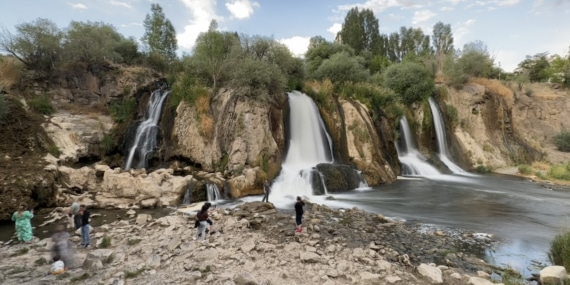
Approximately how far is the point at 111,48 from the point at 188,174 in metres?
14.7

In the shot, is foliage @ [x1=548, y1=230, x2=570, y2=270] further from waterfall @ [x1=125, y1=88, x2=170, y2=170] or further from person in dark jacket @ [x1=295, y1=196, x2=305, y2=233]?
waterfall @ [x1=125, y1=88, x2=170, y2=170]

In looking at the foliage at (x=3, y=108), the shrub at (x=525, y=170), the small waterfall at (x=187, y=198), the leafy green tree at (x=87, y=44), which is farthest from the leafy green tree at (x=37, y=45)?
the shrub at (x=525, y=170)

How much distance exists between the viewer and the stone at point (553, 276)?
667cm

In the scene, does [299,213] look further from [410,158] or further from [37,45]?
[37,45]

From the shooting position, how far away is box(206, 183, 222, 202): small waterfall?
15.1 meters

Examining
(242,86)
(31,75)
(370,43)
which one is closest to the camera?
(242,86)

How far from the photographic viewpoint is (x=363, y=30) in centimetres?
4959

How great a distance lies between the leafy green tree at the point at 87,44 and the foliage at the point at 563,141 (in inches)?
1649

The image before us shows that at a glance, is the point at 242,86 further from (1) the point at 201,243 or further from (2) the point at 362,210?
(1) the point at 201,243

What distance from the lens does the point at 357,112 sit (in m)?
22.2

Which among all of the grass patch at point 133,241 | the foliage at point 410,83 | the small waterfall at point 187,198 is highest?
the foliage at point 410,83

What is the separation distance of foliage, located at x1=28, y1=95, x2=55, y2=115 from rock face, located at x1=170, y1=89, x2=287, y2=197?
8.39 metres

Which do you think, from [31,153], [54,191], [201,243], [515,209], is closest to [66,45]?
[31,153]

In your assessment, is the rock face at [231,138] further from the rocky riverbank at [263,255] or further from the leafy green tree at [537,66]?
the leafy green tree at [537,66]
